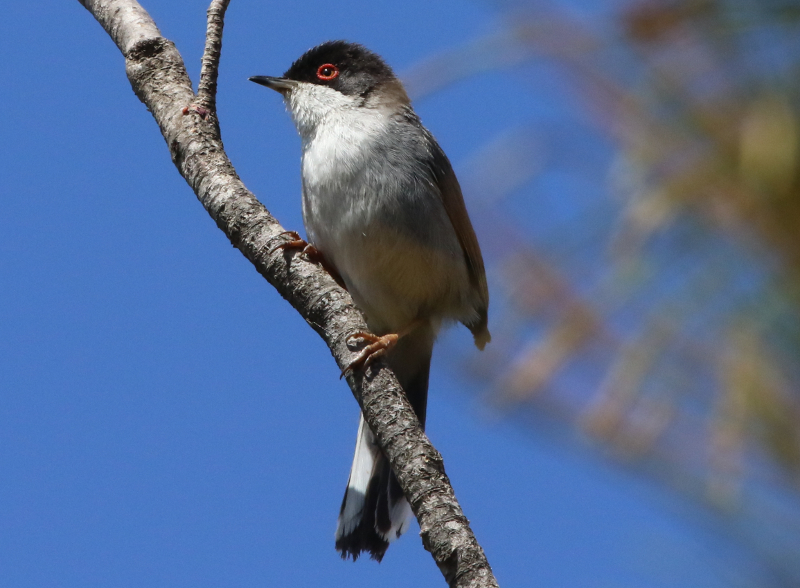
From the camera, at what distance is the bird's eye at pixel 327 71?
221 inches

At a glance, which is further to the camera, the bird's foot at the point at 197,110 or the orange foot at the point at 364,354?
the bird's foot at the point at 197,110

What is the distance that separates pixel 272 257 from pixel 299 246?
576 mm

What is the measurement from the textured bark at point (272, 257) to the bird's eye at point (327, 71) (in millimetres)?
1325

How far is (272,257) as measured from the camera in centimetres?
371

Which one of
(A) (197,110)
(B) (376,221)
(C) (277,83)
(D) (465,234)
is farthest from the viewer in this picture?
(C) (277,83)

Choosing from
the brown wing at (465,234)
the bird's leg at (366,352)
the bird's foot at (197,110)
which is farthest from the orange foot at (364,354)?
the brown wing at (465,234)

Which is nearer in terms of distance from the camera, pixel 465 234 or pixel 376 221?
pixel 376 221

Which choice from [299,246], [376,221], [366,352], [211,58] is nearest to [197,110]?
[211,58]

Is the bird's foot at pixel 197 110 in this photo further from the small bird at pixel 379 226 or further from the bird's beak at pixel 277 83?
the bird's beak at pixel 277 83

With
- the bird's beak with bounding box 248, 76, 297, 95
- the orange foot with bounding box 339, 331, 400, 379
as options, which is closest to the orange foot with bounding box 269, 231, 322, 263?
the orange foot with bounding box 339, 331, 400, 379

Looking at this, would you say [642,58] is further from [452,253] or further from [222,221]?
[452,253]

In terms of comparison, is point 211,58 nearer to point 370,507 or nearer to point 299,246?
point 299,246

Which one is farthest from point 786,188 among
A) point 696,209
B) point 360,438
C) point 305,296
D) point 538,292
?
point 360,438

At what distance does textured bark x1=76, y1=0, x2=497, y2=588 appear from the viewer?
2789mm
